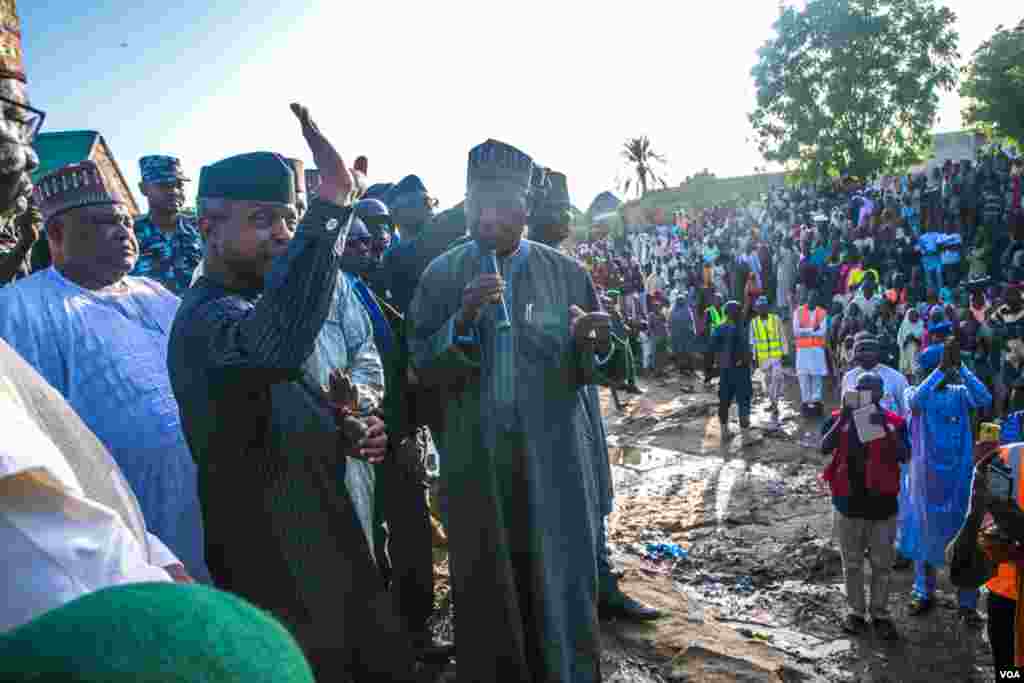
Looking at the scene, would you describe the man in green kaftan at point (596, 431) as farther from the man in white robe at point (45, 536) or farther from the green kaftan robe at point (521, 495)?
the man in white robe at point (45, 536)

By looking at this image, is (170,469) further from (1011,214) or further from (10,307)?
(1011,214)

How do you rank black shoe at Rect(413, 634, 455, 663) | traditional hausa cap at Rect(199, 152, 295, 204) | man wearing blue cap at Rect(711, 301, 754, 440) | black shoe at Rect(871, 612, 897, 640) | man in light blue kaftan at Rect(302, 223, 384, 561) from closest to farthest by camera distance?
traditional hausa cap at Rect(199, 152, 295, 204) < man in light blue kaftan at Rect(302, 223, 384, 561) < black shoe at Rect(413, 634, 455, 663) < black shoe at Rect(871, 612, 897, 640) < man wearing blue cap at Rect(711, 301, 754, 440)

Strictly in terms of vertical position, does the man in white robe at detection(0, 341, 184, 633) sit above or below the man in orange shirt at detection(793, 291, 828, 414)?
above

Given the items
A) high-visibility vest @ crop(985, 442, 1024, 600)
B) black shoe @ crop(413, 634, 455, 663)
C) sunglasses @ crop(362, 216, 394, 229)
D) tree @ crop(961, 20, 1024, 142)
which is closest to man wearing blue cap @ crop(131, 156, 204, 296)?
sunglasses @ crop(362, 216, 394, 229)

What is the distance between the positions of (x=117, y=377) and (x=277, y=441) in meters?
0.67

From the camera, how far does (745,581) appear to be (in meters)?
5.69

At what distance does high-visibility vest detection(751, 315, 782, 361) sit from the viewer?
36.4 feet

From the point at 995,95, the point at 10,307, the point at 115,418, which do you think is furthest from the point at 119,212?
the point at 995,95

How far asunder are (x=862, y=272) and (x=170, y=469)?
13.4m

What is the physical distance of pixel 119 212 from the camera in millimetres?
2494

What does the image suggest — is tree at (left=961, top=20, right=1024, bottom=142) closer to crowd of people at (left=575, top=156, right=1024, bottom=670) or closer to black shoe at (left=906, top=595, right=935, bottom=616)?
crowd of people at (left=575, top=156, right=1024, bottom=670)

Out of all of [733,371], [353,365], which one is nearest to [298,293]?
[353,365]

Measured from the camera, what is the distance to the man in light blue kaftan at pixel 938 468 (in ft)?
17.0

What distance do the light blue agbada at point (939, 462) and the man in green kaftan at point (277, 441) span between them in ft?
15.3
